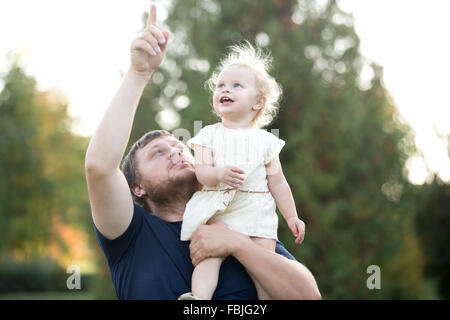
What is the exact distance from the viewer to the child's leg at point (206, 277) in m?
2.21

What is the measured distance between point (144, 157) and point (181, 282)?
76 centimetres

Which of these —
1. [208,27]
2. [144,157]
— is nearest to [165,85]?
[208,27]

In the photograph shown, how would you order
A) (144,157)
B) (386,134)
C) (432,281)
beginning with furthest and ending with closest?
(432,281) < (386,134) < (144,157)

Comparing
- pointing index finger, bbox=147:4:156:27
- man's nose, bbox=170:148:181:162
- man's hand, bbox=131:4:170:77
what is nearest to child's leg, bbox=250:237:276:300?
man's nose, bbox=170:148:181:162

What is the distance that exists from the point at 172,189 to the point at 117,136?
68 cm

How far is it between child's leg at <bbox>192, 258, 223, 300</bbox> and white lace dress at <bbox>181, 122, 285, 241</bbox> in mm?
204

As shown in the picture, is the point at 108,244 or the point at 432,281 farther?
A: the point at 432,281

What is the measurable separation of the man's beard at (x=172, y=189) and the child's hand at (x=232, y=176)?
359 millimetres

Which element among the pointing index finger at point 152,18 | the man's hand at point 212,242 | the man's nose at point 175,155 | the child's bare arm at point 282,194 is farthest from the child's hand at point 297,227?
the pointing index finger at point 152,18

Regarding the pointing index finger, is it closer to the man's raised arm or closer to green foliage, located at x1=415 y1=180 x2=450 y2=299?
the man's raised arm

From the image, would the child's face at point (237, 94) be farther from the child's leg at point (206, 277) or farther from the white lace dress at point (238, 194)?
the child's leg at point (206, 277)

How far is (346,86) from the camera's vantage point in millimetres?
9500

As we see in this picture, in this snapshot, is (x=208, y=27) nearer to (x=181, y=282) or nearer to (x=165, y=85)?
(x=165, y=85)
